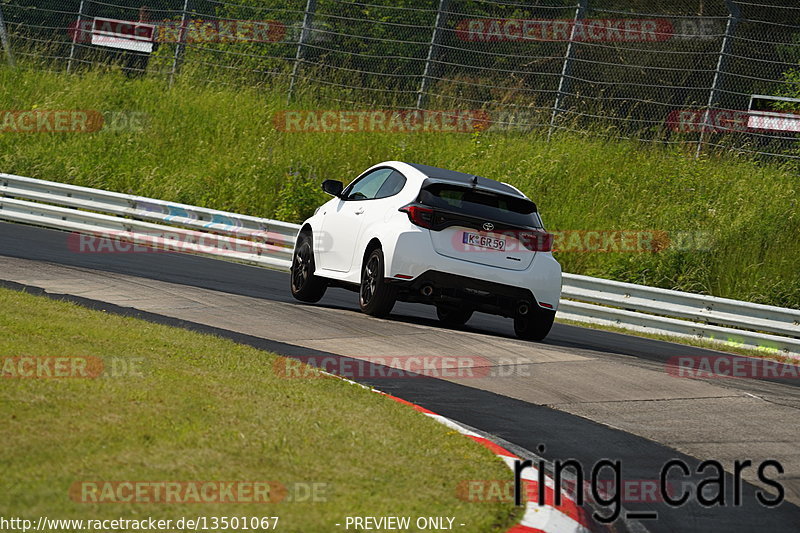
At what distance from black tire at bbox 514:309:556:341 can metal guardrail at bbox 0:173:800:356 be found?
5207 millimetres

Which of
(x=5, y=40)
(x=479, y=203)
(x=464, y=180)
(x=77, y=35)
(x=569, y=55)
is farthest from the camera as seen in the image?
(x=5, y=40)

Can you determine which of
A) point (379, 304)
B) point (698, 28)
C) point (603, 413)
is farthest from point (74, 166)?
point (603, 413)

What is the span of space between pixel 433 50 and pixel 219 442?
19980 mm

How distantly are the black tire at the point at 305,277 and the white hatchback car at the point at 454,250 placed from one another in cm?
114

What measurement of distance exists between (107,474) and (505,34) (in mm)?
21983

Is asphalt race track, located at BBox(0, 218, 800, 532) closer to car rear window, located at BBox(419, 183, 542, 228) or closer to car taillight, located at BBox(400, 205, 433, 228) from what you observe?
car taillight, located at BBox(400, 205, 433, 228)

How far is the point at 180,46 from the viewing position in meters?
28.2

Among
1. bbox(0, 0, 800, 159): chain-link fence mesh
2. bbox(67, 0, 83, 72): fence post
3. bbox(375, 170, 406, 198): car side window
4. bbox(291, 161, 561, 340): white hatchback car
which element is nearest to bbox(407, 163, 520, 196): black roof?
bbox(291, 161, 561, 340): white hatchback car

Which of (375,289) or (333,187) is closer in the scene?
(375,289)

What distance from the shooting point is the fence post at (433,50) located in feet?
81.5

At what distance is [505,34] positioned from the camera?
1015 inches

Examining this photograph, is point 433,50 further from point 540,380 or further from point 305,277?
point 540,380

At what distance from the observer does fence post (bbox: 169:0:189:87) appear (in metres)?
27.0

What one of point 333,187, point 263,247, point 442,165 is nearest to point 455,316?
point 333,187
